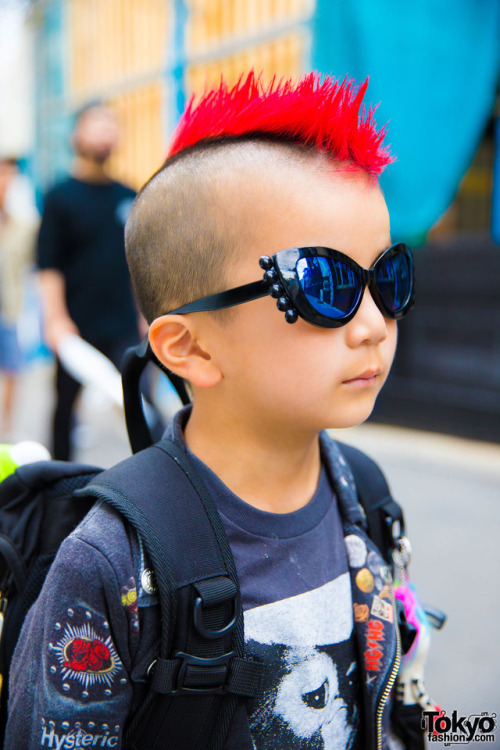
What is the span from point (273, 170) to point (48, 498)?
690mm

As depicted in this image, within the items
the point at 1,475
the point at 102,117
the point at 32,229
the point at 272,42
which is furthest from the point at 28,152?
the point at 1,475

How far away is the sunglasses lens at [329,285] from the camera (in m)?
0.97

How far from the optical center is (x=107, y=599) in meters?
0.94

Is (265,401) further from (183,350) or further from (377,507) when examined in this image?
(377,507)

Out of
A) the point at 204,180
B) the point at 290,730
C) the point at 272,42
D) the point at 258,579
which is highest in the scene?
the point at 272,42

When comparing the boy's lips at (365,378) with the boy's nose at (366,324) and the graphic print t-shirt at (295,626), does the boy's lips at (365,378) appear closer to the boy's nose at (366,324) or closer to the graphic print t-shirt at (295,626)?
the boy's nose at (366,324)

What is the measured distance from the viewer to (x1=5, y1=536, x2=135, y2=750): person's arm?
933 millimetres

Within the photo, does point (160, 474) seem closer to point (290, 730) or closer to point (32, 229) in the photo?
point (290, 730)

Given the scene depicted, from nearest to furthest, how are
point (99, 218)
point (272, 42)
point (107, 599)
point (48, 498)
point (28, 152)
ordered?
1. point (107, 599)
2. point (48, 498)
3. point (99, 218)
4. point (272, 42)
5. point (28, 152)

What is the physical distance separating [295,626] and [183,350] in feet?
1.62

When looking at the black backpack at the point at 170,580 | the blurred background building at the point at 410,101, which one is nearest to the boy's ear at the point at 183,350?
the black backpack at the point at 170,580

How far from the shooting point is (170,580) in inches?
37.4

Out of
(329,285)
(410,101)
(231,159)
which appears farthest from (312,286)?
(410,101)

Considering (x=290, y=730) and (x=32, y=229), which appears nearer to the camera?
(x=290, y=730)
